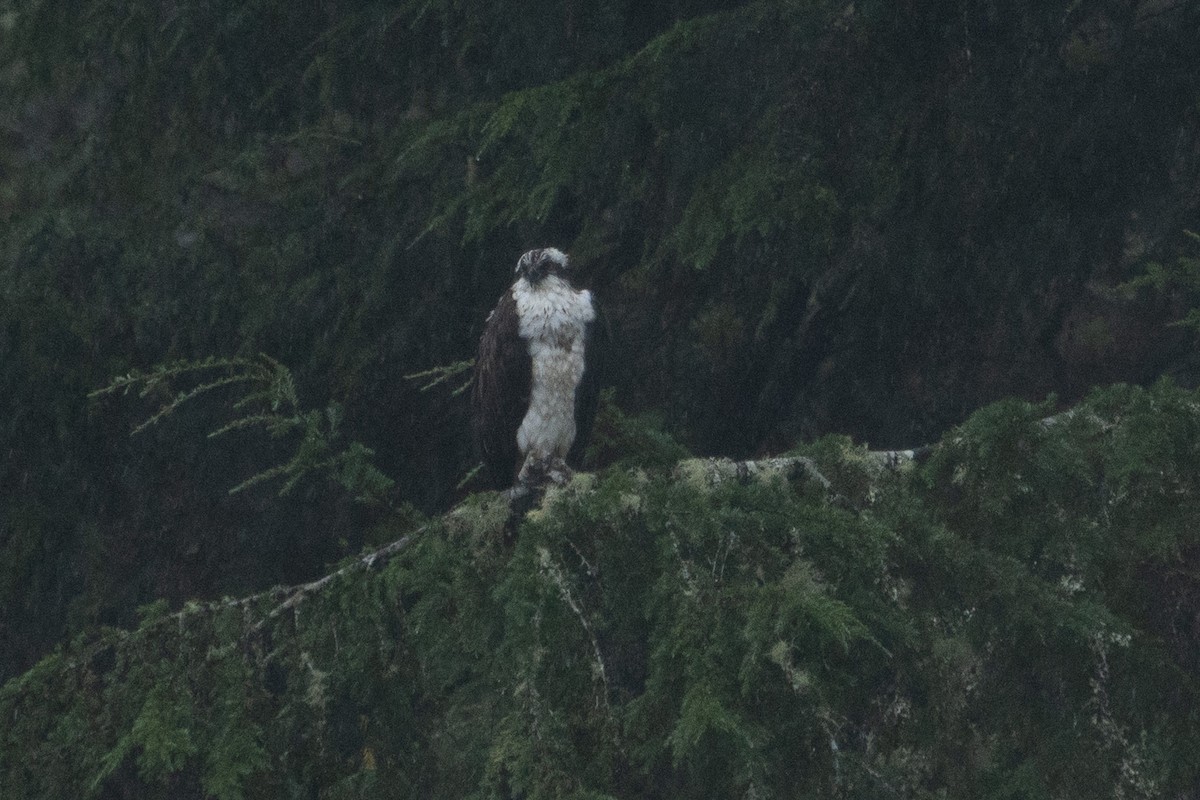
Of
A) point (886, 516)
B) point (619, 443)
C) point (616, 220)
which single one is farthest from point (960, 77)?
point (886, 516)

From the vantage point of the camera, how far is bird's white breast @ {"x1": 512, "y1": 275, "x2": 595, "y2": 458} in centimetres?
483

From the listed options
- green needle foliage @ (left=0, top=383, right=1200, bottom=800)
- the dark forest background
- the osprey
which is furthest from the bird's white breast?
green needle foliage @ (left=0, top=383, right=1200, bottom=800)

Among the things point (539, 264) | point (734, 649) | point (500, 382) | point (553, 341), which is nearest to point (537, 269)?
point (539, 264)

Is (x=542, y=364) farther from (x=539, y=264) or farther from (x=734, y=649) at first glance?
(x=734, y=649)

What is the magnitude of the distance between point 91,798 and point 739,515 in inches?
60.9

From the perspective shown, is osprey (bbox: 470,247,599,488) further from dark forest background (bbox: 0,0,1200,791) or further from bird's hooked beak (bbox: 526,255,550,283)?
dark forest background (bbox: 0,0,1200,791)

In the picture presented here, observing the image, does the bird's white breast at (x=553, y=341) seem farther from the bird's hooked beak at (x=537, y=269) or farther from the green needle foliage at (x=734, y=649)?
the green needle foliage at (x=734, y=649)

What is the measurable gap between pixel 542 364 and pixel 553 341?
0.27 feet

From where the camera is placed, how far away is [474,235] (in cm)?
491

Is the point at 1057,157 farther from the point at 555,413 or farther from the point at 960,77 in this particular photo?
the point at 555,413

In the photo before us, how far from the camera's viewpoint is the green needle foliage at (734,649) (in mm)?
2684

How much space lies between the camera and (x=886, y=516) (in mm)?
3043

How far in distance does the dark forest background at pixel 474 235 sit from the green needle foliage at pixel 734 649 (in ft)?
5.75

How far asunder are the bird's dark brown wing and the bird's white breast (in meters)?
0.03
